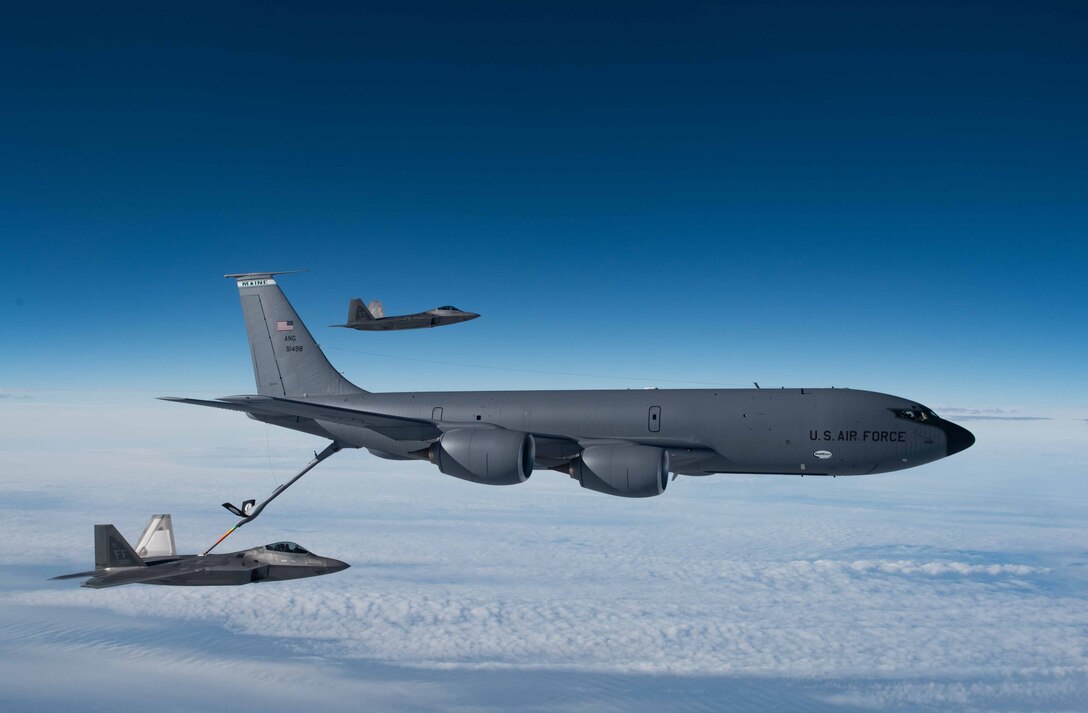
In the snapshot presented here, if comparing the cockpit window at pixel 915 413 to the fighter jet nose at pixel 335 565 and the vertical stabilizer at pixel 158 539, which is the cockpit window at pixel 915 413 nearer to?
the fighter jet nose at pixel 335 565

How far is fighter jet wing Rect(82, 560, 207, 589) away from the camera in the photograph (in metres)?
23.4

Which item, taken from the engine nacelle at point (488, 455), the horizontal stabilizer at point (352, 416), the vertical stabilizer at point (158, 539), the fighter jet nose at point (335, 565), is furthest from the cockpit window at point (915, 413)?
the vertical stabilizer at point (158, 539)

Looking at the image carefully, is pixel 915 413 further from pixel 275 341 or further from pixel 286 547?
pixel 275 341

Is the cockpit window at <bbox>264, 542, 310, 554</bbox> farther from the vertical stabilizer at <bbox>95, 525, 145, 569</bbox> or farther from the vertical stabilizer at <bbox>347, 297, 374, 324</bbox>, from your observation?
the vertical stabilizer at <bbox>347, 297, 374, 324</bbox>

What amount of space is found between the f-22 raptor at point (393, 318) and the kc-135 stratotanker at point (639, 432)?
4.77 metres

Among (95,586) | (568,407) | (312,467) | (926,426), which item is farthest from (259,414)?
(926,426)

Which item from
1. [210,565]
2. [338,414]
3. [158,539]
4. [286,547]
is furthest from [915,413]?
[158,539]

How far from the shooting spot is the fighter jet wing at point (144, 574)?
23.4 meters

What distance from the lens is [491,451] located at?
2552 centimetres

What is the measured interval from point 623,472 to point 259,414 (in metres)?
14.8

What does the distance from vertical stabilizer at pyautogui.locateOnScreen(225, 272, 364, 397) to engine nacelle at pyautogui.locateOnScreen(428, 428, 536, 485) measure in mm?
9783

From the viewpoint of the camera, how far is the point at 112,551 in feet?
86.9

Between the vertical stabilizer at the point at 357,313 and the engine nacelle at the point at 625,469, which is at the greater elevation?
the vertical stabilizer at the point at 357,313

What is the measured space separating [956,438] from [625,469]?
11.7 meters
